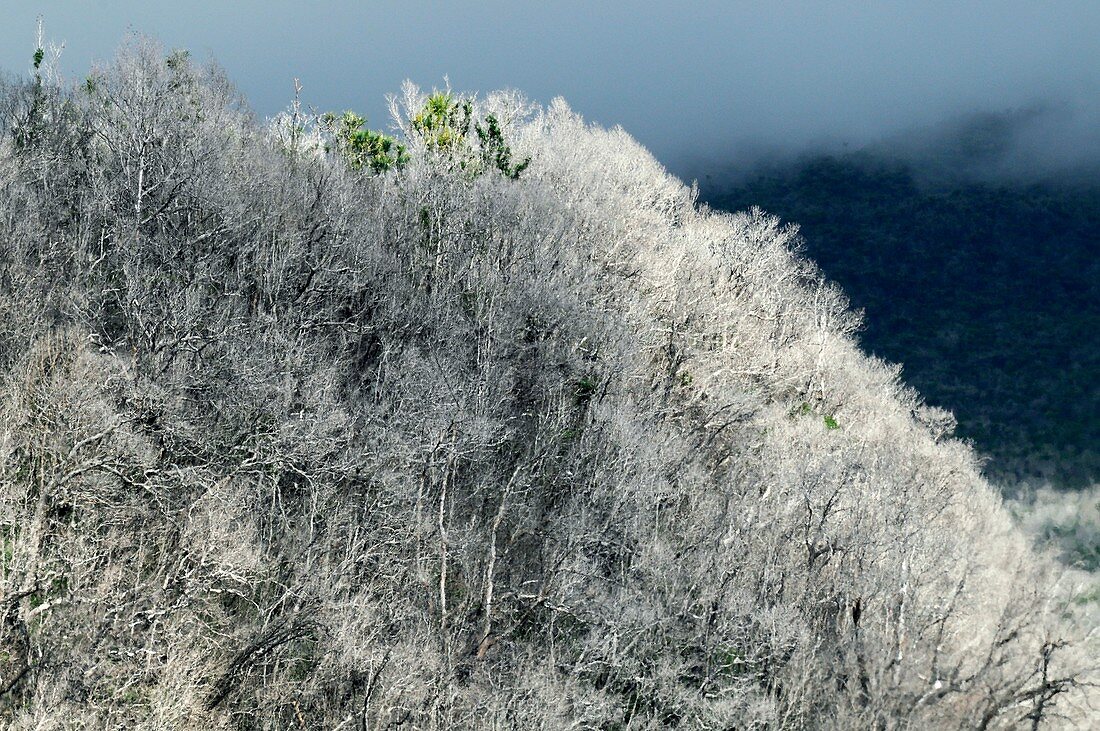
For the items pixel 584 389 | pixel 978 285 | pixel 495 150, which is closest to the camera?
pixel 584 389

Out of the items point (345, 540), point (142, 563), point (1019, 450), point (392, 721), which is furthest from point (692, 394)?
point (1019, 450)

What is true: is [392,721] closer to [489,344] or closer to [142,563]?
[142,563]

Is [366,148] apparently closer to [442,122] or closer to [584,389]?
[442,122]

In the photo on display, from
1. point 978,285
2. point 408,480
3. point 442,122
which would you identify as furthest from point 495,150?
point 978,285

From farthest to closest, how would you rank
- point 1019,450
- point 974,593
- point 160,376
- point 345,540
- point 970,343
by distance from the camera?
point 970,343 < point 1019,450 < point 974,593 < point 345,540 < point 160,376

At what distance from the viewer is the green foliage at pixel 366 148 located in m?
39.6

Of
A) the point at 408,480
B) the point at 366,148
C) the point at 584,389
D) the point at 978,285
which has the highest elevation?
the point at 978,285

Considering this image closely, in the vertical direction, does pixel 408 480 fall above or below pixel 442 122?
below

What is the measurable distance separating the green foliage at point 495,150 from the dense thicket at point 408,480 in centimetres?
18

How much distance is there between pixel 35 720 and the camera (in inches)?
691

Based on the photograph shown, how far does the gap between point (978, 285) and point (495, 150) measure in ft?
256

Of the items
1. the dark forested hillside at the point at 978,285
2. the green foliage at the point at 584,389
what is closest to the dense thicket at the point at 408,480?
the green foliage at the point at 584,389

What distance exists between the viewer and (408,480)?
91.8 feet

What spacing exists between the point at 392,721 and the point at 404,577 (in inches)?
214
